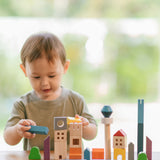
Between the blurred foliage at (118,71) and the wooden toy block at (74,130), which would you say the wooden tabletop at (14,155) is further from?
the blurred foliage at (118,71)

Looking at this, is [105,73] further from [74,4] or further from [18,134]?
[18,134]

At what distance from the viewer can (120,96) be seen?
9.32ft

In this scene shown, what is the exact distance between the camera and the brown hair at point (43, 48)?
0.89 m

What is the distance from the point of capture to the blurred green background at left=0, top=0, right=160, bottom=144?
260cm

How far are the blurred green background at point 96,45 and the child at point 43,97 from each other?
63.0 inches

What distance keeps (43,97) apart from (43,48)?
6.2 inches

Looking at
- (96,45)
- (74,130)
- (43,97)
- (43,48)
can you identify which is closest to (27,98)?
(43,97)

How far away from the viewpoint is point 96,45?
2654mm

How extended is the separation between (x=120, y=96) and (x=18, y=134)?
205cm

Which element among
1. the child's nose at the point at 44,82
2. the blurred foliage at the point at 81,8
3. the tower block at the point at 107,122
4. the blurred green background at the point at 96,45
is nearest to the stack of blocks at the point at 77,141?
the tower block at the point at 107,122

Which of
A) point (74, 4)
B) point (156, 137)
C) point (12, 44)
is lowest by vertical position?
point (156, 137)

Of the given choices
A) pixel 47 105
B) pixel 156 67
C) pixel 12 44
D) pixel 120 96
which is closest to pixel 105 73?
pixel 120 96

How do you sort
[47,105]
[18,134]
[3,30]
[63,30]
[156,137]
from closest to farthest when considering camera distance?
[18,134], [47,105], [156,137], [3,30], [63,30]

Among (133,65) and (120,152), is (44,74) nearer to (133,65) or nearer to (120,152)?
(120,152)
